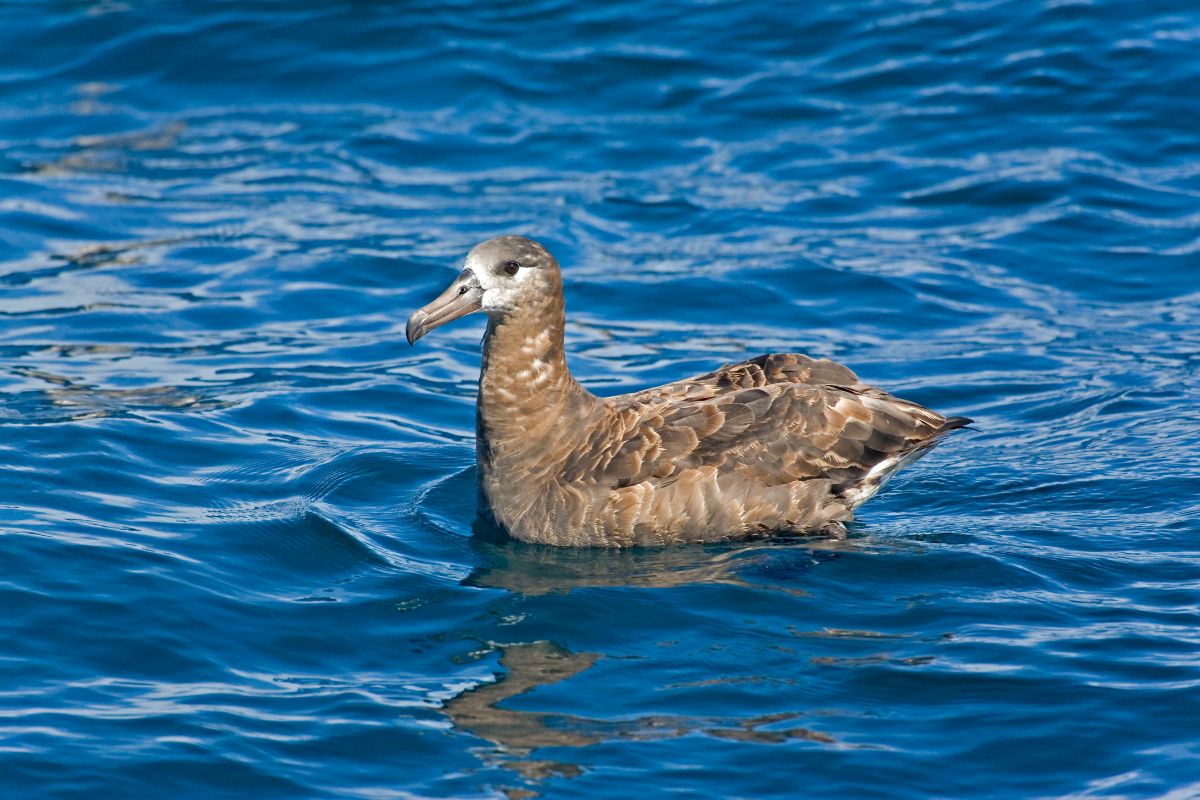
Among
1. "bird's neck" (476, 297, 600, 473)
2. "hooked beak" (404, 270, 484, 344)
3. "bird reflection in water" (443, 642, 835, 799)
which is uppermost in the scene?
"hooked beak" (404, 270, 484, 344)

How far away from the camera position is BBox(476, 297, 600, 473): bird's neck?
9.41 m

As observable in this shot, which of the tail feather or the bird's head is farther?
the tail feather

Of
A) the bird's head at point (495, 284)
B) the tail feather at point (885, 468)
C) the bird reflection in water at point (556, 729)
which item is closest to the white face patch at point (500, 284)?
the bird's head at point (495, 284)

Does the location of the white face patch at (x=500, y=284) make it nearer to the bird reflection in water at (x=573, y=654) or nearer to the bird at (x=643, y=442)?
the bird at (x=643, y=442)

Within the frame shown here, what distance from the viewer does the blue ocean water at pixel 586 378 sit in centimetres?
705

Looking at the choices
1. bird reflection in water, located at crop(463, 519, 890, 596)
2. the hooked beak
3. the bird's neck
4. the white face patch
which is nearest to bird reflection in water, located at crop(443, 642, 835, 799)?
bird reflection in water, located at crop(463, 519, 890, 596)

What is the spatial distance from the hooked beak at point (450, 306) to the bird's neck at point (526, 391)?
0.84 ft

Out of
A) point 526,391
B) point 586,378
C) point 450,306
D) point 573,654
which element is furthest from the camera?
point 586,378

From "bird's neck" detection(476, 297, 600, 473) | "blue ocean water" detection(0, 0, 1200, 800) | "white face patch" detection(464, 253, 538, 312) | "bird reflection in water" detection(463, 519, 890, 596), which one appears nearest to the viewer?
"blue ocean water" detection(0, 0, 1200, 800)

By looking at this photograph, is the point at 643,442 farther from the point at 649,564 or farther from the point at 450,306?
the point at 450,306

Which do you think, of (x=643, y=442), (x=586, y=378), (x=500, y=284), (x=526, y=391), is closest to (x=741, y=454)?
(x=643, y=442)

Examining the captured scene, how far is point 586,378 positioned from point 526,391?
3362 mm

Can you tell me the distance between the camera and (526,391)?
9.45 meters

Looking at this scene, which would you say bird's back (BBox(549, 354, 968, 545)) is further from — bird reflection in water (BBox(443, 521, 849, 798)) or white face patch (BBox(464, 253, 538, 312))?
white face patch (BBox(464, 253, 538, 312))
